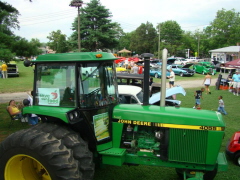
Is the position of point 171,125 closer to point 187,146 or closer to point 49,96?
point 187,146

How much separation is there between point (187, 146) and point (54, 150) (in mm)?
2008

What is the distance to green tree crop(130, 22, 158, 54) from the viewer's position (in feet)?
222

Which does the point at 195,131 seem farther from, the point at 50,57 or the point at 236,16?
the point at 236,16

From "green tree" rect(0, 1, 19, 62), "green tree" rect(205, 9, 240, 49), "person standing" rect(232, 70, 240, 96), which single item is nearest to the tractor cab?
"green tree" rect(0, 1, 19, 62)

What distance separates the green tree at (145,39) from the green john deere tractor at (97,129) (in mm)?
63893

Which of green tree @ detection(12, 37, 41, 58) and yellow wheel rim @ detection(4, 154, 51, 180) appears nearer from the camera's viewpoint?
yellow wheel rim @ detection(4, 154, 51, 180)

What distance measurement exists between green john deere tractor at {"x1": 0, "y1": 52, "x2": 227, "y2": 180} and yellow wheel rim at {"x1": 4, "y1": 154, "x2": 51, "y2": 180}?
0.01 meters

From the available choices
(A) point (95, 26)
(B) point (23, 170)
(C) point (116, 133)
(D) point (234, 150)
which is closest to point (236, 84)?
(D) point (234, 150)

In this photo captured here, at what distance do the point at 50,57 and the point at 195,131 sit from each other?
255cm

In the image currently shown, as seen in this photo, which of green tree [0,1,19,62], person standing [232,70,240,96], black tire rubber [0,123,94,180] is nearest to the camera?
black tire rubber [0,123,94,180]

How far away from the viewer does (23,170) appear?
3912 mm

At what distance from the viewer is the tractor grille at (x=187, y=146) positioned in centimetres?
370

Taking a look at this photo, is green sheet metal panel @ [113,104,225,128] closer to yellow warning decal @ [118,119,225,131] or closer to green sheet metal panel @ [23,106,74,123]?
yellow warning decal @ [118,119,225,131]

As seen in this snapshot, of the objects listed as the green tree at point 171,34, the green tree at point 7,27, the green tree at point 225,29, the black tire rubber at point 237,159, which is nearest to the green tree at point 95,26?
the green tree at point 7,27
